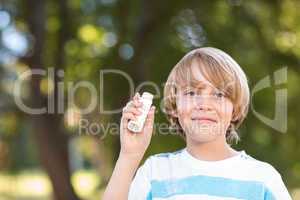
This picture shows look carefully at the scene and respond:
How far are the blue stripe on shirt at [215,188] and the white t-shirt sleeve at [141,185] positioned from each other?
2cm

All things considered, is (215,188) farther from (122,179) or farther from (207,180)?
(122,179)

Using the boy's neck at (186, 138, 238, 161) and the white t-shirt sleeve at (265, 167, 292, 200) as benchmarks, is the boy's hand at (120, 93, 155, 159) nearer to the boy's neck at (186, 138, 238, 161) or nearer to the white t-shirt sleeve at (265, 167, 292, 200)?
the boy's neck at (186, 138, 238, 161)

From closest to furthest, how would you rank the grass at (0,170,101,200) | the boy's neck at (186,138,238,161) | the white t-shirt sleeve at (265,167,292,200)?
1. the white t-shirt sleeve at (265,167,292,200)
2. the boy's neck at (186,138,238,161)
3. the grass at (0,170,101,200)

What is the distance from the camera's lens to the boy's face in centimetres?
200

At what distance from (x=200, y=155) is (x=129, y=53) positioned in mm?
5806

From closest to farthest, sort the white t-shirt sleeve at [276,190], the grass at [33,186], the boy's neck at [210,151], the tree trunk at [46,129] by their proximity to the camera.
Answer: the white t-shirt sleeve at [276,190], the boy's neck at [210,151], the tree trunk at [46,129], the grass at [33,186]

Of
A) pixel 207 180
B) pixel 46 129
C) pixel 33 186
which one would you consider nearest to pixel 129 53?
pixel 46 129

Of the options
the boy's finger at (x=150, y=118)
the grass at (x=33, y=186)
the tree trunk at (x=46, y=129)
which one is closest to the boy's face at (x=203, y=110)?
the boy's finger at (x=150, y=118)

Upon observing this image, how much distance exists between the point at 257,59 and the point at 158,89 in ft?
5.38

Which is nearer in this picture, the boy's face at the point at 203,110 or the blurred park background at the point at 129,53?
the boy's face at the point at 203,110

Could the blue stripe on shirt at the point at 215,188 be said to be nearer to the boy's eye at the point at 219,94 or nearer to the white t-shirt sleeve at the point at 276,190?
the white t-shirt sleeve at the point at 276,190

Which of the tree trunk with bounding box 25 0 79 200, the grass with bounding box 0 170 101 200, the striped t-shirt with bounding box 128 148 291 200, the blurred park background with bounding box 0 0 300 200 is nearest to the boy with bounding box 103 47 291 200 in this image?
the striped t-shirt with bounding box 128 148 291 200

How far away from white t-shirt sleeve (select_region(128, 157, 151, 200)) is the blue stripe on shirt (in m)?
0.02

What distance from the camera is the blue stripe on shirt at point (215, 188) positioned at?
1.90m
